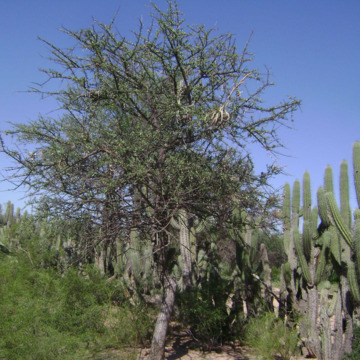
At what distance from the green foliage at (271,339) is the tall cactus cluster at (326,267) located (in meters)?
0.48

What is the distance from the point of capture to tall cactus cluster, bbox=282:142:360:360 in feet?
27.4

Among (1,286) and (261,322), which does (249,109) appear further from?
(1,286)

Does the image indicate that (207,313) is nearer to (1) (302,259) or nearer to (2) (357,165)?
(1) (302,259)

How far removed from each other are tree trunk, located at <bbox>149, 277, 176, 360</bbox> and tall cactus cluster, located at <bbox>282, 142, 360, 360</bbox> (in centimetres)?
244

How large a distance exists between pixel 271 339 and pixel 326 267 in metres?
2.11

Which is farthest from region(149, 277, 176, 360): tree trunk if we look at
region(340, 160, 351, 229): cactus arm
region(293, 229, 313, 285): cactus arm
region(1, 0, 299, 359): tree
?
region(340, 160, 351, 229): cactus arm

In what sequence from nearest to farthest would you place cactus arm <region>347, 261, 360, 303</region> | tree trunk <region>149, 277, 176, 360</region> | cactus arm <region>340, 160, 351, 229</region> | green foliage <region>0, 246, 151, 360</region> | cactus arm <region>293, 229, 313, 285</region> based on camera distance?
green foliage <region>0, 246, 151, 360</region>
tree trunk <region>149, 277, 176, 360</region>
cactus arm <region>347, 261, 360, 303</region>
cactus arm <region>340, 160, 351, 229</region>
cactus arm <region>293, 229, 313, 285</region>

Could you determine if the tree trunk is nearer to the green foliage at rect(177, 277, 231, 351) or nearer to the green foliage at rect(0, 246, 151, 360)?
the green foliage at rect(0, 246, 151, 360)

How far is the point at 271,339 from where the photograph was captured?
847 centimetres

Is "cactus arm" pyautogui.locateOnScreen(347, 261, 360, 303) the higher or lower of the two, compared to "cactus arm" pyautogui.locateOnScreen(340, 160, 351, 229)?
lower

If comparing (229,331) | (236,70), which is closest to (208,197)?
(236,70)

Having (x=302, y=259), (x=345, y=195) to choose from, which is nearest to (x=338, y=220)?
(x=345, y=195)

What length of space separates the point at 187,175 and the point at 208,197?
25.8 inches

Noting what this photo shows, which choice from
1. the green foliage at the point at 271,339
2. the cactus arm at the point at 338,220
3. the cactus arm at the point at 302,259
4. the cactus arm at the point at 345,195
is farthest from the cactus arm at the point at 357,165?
the green foliage at the point at 271,339
